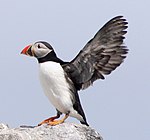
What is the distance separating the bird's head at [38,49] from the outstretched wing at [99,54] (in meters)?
0.44

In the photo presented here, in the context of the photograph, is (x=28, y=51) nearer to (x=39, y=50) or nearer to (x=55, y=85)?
(x=39, y=50)

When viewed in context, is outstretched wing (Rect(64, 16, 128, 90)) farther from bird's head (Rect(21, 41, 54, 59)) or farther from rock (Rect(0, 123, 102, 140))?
rock (Rect(0, 123, 102, 140))

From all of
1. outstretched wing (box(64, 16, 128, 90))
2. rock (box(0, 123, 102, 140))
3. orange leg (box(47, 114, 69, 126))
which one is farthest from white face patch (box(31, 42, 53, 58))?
rock (box(0, 123, 102, 140))

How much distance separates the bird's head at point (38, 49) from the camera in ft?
28.0

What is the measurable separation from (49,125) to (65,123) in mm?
282

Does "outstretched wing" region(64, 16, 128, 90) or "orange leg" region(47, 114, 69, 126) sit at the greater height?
"outstretched wing" region(64, 16, 128, 90)

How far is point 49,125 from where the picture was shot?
803 centimetres

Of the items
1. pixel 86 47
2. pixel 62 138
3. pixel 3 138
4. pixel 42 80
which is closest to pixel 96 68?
pixel 86 47

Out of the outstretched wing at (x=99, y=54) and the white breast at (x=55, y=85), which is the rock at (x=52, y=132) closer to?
the white breast at (x=55, y=85)

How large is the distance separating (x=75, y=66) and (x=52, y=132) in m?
1.35

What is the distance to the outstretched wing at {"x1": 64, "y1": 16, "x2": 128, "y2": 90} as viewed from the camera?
8570mm

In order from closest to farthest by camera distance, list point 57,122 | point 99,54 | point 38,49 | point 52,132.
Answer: point 52,132 → point 57,122 → point 38,49 → point 99,54

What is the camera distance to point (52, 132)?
25.6 ft

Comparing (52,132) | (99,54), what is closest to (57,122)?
(52,132)
